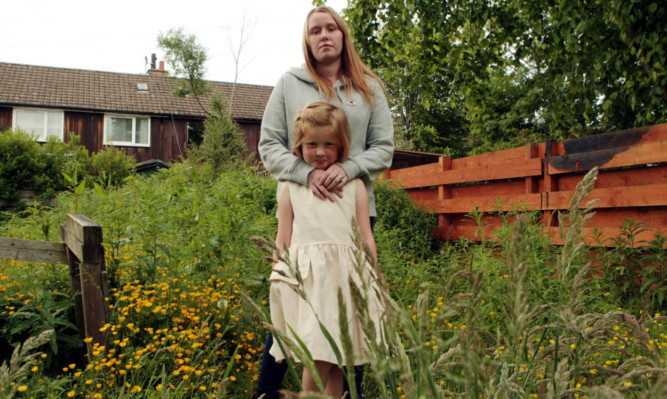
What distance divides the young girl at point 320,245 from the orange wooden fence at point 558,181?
149 centimetres

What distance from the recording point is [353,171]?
83.3 inches

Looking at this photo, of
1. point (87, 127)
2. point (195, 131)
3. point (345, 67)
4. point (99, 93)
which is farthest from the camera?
point (195, 131)

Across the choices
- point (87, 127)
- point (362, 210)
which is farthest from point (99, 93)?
point (362, 210)

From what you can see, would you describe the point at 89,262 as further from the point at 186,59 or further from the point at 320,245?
the point at 186,59

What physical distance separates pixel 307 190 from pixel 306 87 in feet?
1.78

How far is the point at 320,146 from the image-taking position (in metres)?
2.11

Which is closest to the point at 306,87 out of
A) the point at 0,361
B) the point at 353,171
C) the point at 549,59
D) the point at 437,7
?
the point at 353,171

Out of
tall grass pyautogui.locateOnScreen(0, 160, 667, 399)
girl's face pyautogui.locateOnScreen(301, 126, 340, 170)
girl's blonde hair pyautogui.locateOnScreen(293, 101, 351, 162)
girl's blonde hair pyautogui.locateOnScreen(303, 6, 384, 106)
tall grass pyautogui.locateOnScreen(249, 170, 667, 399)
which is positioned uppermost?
girl's blonde hair pyautogui.locateOnScreen(303, 6, 384, 106)

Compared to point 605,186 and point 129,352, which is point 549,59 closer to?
point 605,186

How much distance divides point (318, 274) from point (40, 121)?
24.4 m

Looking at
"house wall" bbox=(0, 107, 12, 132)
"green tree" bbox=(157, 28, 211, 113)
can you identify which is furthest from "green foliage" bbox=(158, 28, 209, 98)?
"house wall" bbox=(0, 107, 12, 132)

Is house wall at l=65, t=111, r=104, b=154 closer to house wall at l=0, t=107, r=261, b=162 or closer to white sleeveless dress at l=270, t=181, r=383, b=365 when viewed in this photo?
house wall at l=0, t=107, r=261, b=162

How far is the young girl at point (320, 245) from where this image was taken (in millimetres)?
1858

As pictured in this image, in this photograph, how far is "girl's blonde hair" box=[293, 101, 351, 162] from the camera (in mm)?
2070
